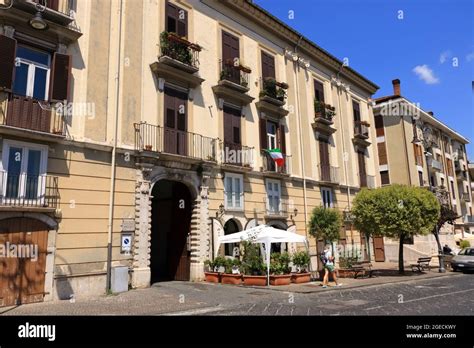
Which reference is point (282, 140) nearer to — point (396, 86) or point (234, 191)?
point (234, 191)

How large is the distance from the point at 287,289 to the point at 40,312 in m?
8.02

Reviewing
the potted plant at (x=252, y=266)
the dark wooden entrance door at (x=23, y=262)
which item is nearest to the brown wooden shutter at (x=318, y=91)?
the potted plant at (x=252, y=266)

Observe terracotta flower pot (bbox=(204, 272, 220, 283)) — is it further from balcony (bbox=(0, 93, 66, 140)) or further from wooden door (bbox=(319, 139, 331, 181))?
wooden door (bbox=(319, 139, 331, 181))

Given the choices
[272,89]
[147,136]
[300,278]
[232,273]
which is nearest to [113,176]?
[147,136]

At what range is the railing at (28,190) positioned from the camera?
11266mm

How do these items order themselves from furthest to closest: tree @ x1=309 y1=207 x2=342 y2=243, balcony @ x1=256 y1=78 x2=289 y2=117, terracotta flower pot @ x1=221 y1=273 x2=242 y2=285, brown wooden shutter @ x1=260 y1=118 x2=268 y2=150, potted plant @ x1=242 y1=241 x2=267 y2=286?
balcony @ x1=256 y1=78 x2=289 y2=117 → brown wooden shutter @ x1=260 y1=118 x2=268 y2=150 → tree @ x1=309 y1=207 x2=342 y2=243 → terracotta flower pot @ x1=221 y1=273 x2=242 y2=285 → potted plant @ x1=242 y1=241 x2=267 y2=286

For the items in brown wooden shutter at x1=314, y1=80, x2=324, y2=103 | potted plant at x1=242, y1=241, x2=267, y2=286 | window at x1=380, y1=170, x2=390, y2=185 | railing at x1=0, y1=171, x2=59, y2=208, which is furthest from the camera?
window at x1=380, y1=170, x2=390, y2=185

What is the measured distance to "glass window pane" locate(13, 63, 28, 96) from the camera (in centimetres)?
1215

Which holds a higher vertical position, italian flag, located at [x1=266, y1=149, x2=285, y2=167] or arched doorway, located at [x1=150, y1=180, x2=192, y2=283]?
italian flag, located at [x1=266, y1=149, x2=285, y2=167]

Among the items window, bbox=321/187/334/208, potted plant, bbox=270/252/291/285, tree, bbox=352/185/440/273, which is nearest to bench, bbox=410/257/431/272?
tree, bbox=352/185/440/273

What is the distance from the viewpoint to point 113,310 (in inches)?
404

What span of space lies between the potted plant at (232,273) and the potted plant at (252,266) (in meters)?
0.26

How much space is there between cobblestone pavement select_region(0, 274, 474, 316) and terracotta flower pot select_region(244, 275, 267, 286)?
0.80m

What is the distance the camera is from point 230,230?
19.1 metres
